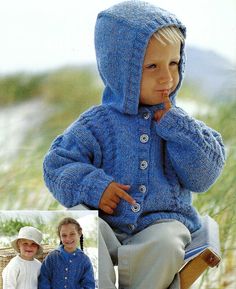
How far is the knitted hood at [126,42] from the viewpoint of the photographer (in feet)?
5.19

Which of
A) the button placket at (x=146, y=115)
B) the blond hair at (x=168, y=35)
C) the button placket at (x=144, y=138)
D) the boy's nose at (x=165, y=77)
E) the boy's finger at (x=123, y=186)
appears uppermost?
the blond hair at (x=168, y=35)

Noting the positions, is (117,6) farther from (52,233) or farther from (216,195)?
(216,195)

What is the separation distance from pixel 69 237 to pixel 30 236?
0.24ft

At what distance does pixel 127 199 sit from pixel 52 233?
7.3 inches

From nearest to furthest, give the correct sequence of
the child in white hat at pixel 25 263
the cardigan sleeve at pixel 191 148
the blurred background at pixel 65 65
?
the child in white hat at pixel 25 263 < the cardigan sleeve at pixel 191 148 < the blurred background at pixel 65 65

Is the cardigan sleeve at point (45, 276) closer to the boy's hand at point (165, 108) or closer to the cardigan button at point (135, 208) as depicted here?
the cardigan button at point (135, 208)

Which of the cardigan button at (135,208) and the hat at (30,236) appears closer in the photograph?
the hat at (30,236)

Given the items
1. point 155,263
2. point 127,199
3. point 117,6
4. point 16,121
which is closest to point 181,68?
point 117,6

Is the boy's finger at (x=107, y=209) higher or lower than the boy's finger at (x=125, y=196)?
lower

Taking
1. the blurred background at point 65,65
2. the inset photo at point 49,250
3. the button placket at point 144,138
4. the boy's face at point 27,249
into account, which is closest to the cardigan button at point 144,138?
the button placket at point 144,138

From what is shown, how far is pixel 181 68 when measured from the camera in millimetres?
1674

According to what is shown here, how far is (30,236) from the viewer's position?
4.83 feet

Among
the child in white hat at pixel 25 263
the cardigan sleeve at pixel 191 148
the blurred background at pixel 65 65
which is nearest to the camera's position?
the child in white hat at pixel 25 263

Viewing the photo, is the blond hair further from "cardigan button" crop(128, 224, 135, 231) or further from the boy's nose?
"cardigan button" crop(128, 224, 135, 231)
